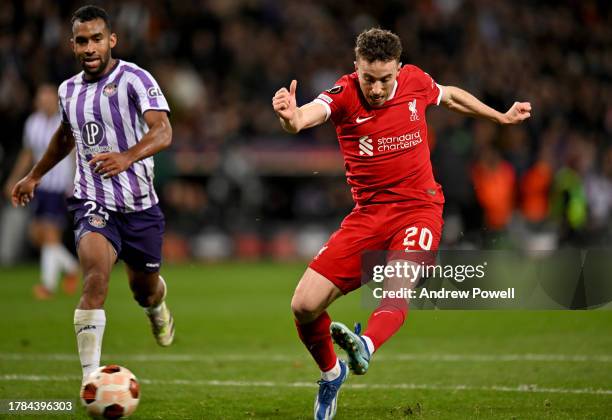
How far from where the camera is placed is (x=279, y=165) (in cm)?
2184

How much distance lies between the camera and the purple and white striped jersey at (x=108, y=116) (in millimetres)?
7523

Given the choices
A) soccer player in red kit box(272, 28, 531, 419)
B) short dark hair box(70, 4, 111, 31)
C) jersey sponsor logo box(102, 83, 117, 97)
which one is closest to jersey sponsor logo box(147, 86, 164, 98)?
jersey sponsor logo box(102, 83, 117, 97)

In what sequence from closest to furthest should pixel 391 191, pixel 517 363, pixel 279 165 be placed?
1. pixel 391 191
2. pixel 517 363
3. pixel 279 165

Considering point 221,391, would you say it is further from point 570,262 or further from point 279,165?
point 279,165

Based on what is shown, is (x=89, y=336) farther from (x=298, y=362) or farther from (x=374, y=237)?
(x=298, y=362)

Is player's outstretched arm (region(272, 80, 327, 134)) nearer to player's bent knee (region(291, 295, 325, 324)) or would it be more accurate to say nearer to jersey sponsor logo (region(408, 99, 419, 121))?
jersey sponsor logo (region(408, 99, 419, 121))

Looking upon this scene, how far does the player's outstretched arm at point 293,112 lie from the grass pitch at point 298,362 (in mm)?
1917

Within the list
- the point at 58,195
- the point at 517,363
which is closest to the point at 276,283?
the point at 58,195

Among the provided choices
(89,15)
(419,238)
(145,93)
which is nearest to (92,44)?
(89,15)

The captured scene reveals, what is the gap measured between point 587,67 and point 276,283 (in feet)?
35.2

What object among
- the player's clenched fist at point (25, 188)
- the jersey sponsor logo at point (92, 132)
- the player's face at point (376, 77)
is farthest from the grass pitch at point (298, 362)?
the player's face at point (376, 77)

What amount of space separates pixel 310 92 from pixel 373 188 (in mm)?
15181

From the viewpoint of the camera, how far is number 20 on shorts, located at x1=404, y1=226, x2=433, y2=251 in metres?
6.97

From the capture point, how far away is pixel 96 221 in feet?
24.7
